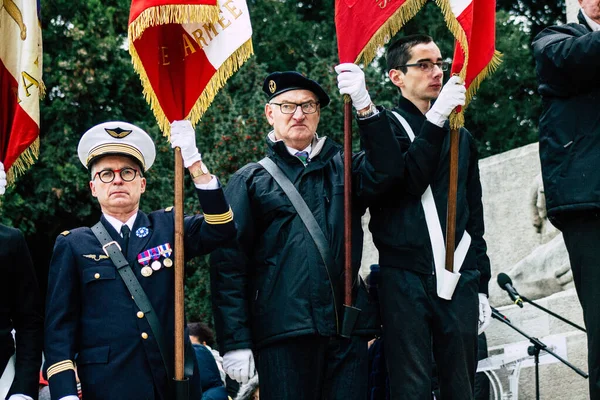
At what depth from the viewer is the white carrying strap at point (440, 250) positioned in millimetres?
5352

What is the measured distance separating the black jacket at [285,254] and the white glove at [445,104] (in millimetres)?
267

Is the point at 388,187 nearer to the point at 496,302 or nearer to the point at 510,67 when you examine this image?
the point at 496,302

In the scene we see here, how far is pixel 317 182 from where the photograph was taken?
575 centimetres

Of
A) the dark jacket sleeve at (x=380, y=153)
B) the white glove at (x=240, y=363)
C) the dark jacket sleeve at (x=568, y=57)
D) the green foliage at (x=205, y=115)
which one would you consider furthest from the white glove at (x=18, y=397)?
the green foliage at (x=205, y=115)

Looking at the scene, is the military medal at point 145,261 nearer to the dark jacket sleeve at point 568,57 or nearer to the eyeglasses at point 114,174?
the eyeglasses at point 114,174

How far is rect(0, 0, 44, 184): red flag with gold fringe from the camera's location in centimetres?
580

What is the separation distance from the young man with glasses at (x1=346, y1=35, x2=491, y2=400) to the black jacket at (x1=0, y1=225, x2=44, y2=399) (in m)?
1.85

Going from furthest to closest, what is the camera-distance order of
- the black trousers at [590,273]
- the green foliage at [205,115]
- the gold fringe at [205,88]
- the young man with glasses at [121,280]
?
the green foliage at [205,115] < the gold fringe at [205,88] < the young man with glasses at [121,280] < the black trousers at [590,273]

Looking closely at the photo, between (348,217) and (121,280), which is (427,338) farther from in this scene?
(121,280)

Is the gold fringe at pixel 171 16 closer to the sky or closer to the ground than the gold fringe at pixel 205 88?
closer to the sky

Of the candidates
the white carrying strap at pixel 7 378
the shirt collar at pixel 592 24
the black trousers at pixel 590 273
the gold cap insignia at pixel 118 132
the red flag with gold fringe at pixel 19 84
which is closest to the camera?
the black trousers at pixel 590 273

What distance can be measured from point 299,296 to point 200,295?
953 cm

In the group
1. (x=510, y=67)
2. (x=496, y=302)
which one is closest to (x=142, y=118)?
(x=510, y=67)

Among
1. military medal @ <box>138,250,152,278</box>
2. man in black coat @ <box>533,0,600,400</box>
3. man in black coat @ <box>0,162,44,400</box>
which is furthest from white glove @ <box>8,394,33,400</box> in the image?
man in black coat @ <box>533,0,600,400</box>
